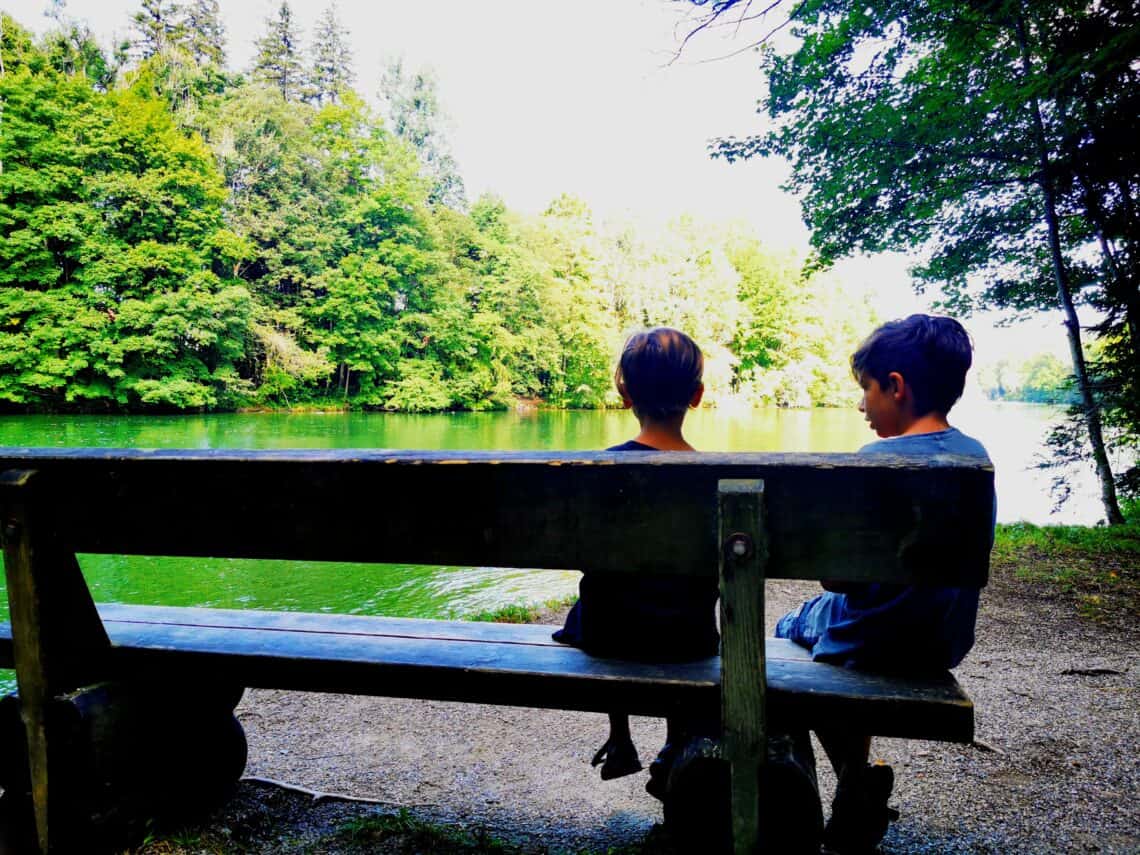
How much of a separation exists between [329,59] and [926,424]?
152 ft

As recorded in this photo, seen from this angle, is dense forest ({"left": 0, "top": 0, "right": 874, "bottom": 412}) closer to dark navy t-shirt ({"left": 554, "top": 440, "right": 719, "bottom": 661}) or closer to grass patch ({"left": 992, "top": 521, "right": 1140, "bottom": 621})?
grass patch ({"left": 992, "top": 521, "right": 1140, "bottom": 621})

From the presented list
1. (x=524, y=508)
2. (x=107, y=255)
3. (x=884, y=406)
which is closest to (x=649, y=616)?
(x=524, y=508)

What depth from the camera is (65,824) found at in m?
1.78

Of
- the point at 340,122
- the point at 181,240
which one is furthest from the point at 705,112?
the point at 340,122

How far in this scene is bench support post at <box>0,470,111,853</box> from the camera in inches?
65.7

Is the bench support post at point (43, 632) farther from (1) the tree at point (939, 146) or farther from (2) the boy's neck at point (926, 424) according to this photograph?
(1) the tree at point (939, 146)

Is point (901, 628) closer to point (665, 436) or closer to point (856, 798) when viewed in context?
point (856, 798)

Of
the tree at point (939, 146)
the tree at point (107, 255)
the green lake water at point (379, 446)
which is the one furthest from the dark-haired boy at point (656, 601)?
the tree at point (107, 255)

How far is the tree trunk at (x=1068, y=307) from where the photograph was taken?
26.9 ft

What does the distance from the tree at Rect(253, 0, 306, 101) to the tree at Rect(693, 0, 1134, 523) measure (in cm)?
3668

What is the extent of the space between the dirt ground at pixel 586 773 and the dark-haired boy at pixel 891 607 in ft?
1.42

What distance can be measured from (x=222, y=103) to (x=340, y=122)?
213 inches

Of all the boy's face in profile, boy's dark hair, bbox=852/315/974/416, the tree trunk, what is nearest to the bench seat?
the boy's face in profile

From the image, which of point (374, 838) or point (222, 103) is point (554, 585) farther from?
point (222, 103)
